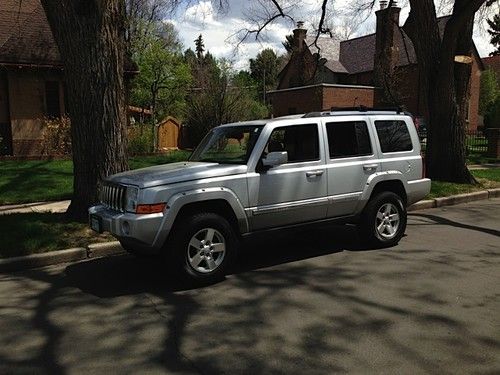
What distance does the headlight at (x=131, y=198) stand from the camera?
5.25 metres

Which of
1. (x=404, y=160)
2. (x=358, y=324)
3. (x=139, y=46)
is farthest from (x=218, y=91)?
(x=358, y=324)

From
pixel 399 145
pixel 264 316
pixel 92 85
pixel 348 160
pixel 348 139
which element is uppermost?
pixel 92 85

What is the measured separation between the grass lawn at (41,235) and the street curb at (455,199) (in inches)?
248

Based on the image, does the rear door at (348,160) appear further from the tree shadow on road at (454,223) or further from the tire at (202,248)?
the tree shadow on road at (454,223)

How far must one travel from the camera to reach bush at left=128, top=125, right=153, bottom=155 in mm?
18461

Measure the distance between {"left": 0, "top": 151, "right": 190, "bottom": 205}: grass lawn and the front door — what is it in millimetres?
6176

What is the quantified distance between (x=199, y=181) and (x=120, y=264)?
1.89 metres

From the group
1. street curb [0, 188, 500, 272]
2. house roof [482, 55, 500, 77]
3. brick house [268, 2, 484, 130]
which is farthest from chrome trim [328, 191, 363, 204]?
house roof [482, 55, 500, 77]

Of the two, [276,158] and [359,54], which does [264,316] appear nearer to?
[276,158]

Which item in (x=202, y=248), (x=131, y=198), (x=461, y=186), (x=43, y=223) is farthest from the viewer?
(x=461, y=186)

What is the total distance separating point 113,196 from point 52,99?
14829 mm

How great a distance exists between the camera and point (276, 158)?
5703 millimetres

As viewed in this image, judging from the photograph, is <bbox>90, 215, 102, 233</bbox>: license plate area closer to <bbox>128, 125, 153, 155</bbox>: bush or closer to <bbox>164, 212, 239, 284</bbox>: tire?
<bbox>164, 212, 239, 284</bbox>: tire

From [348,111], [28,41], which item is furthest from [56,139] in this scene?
[348,111]
